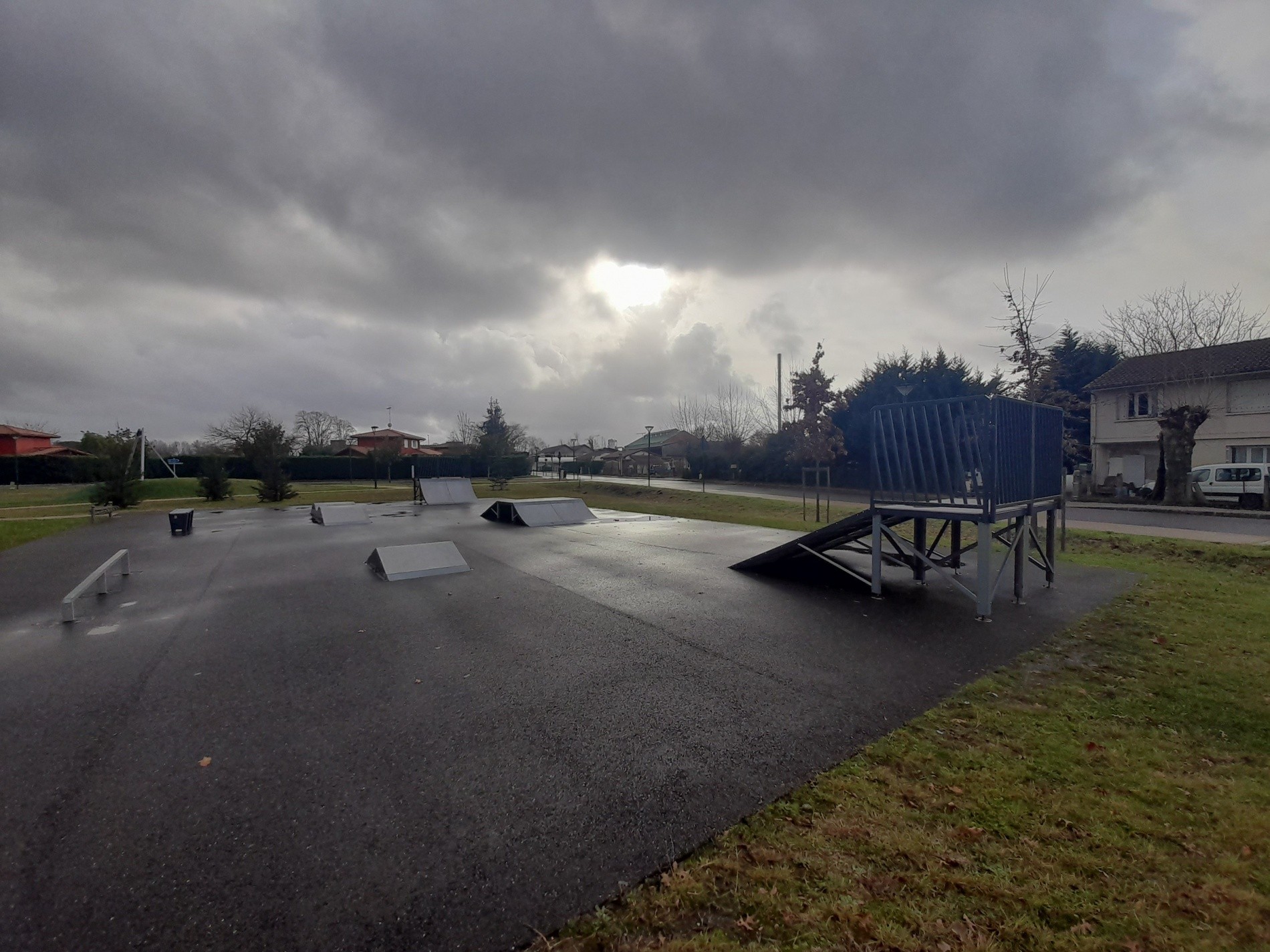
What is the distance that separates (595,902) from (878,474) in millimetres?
6462

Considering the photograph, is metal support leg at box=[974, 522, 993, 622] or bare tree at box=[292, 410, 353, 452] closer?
metal support leg at box=[974, 522, 993, 622]

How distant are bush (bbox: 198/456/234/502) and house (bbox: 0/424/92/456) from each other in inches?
1051

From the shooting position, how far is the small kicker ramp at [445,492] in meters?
25.2

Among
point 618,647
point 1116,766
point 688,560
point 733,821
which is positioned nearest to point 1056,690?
point 1116,766

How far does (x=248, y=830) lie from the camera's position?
2801mm

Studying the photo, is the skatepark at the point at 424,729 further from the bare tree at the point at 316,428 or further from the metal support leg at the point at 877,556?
the bare tree at the point at 316,428

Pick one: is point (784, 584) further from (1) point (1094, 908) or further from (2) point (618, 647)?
(1) point (1094, 908)

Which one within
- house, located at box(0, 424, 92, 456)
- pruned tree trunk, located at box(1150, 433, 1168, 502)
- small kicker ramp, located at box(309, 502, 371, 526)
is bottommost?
small kicker ramp, located at box(309, 502, 371, 526)

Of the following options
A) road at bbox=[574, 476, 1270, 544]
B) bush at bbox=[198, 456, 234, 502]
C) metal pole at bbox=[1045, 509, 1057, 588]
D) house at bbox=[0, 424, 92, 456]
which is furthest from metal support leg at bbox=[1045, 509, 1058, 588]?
house at bbox=[0, 424, 92, 456]

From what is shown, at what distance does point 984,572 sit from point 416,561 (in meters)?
8.19

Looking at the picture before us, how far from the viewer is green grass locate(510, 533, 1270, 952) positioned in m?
2.12

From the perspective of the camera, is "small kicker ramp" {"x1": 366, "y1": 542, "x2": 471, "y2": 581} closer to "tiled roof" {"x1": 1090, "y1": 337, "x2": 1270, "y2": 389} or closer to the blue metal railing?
the blue metal railing

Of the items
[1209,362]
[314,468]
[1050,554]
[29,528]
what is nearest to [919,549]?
[1050,554]

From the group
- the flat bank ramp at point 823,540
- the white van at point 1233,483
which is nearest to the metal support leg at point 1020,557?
the flat bank ramp at point 823,540
